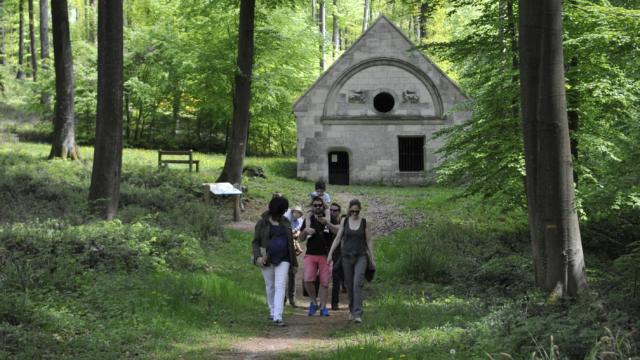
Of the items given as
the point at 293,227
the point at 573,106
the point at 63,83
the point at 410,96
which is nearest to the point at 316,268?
the point at 293,227

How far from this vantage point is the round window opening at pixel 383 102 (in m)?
31.6

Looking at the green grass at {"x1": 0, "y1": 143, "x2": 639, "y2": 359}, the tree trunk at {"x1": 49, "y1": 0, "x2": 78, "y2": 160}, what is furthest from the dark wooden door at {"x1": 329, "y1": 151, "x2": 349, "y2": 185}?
the green grass at {"x1": 0, "y1": 143, "x2": 639, "y2": 359}

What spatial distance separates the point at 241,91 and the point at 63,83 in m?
5.30

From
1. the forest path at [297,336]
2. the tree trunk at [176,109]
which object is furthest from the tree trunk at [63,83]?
the tree trunk at [176,109]

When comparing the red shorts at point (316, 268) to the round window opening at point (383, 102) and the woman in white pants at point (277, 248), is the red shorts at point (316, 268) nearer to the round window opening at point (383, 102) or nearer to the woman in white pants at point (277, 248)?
the woman in white pants at point (277, 248)

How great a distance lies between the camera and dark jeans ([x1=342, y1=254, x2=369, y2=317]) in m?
9.49

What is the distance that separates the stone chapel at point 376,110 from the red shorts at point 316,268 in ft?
68.0

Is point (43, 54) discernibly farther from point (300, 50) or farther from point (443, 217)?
point (443, 217)

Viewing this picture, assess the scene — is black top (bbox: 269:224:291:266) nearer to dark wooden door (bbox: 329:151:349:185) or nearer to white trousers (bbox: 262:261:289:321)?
white trousers (bbox: 262:261:289:321)

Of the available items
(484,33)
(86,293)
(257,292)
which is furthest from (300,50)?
(86,293)

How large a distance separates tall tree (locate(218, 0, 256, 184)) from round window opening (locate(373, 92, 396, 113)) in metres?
11.6

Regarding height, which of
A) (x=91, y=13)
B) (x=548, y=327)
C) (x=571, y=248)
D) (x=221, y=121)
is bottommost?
(x=548, y=327)

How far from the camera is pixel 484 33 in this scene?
45.5 feet

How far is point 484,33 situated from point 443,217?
7723 millimetres
